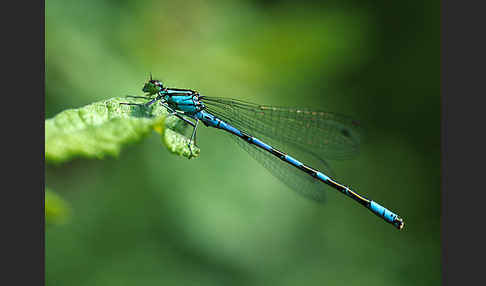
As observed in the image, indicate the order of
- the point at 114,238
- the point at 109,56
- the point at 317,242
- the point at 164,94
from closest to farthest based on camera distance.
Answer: the point at 164,94 → the point at 114,238 → the point at 109,56 → the point at 317,242

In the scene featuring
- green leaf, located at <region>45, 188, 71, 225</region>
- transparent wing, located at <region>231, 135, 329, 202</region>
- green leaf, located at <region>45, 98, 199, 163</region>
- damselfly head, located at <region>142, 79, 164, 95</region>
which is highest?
damselfly head, located at <region>142, 79, 164, 95</region>

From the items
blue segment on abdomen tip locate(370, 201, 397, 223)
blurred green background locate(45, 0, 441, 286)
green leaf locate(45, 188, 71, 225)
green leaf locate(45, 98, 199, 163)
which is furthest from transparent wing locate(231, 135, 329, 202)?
green leaf locate(45, 188, 71, 225)

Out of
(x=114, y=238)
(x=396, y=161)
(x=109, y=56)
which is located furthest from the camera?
(x=396, y=161)

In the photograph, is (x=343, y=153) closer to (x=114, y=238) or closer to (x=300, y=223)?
(x=300, y=223)

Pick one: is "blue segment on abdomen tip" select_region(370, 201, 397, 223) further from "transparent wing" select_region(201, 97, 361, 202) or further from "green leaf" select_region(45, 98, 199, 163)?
"green leaf" select_region(45, 98, 199, 163)

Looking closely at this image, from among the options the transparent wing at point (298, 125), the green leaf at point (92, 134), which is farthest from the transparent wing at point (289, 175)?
Answer: the green leaf at point (92, 134)

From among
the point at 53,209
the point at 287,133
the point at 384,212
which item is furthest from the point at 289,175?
the point at 53,209

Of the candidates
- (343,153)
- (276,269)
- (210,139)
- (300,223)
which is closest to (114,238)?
(210,139)
